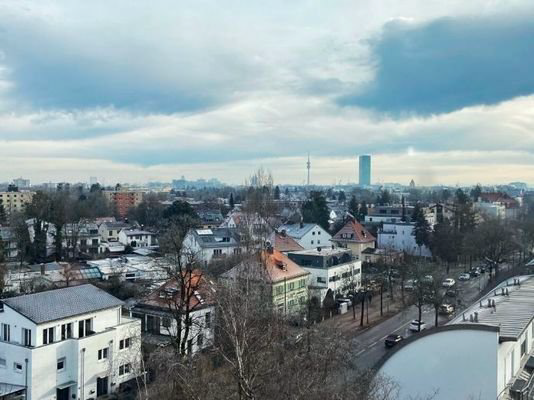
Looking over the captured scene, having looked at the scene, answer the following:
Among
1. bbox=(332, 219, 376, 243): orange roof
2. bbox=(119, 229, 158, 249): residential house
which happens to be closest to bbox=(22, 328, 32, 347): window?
bbox=(332, 219, 376, 243): orange roof

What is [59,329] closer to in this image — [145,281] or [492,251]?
[145,281]

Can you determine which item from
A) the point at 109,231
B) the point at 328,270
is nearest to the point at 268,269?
the point at 328,270

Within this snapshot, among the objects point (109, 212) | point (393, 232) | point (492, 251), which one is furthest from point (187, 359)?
point (109, 212)

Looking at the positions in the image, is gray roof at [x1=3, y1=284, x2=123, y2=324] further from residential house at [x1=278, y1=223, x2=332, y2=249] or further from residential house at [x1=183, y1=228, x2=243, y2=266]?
residential house at [x1=278, y1=223, x2=332, y2=249]

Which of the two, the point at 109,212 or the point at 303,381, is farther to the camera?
the point at 109,212

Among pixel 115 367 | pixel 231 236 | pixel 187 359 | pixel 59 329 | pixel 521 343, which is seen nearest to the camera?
pixel 187 359

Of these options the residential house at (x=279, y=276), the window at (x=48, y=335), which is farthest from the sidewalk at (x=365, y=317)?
the window at (x=48, y=335)
